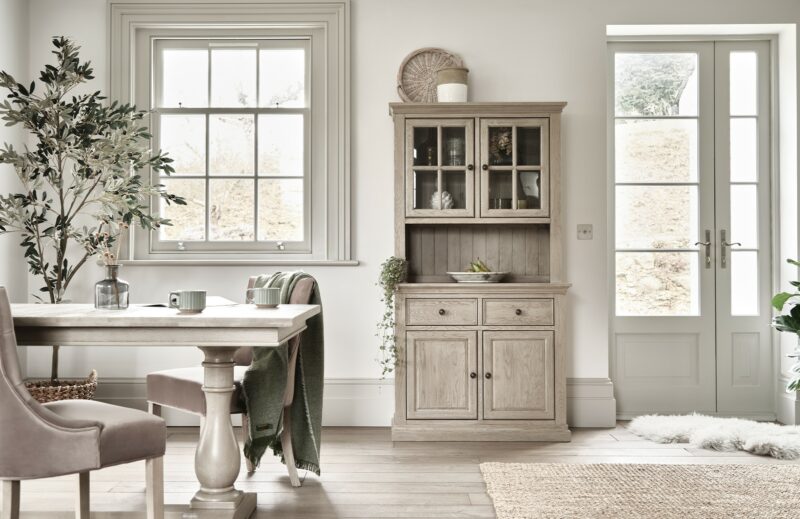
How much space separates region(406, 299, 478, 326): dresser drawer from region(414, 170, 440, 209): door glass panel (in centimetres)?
58

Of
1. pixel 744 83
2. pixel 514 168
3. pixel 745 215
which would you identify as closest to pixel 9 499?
pixel 514 168

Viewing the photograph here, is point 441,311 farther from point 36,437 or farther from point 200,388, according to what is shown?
point 36,437

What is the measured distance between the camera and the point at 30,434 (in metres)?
2.12

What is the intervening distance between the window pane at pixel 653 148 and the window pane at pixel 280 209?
2087 millimetres

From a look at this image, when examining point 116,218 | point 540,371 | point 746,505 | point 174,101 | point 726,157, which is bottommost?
point 746,505

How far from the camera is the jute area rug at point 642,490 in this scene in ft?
9.28

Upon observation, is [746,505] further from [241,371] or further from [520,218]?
[241,371]

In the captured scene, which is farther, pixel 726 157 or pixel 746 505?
pixel 726 157

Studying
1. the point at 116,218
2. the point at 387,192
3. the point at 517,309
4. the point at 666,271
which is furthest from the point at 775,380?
the point at 116,218

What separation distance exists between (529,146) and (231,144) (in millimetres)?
1864

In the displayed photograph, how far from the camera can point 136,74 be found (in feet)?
15.1

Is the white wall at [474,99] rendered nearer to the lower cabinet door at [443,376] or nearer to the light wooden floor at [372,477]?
the lower cabinet door at [443,376]

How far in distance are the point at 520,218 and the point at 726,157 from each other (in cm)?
155

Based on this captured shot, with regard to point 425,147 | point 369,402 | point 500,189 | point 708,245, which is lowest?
point 369,402
